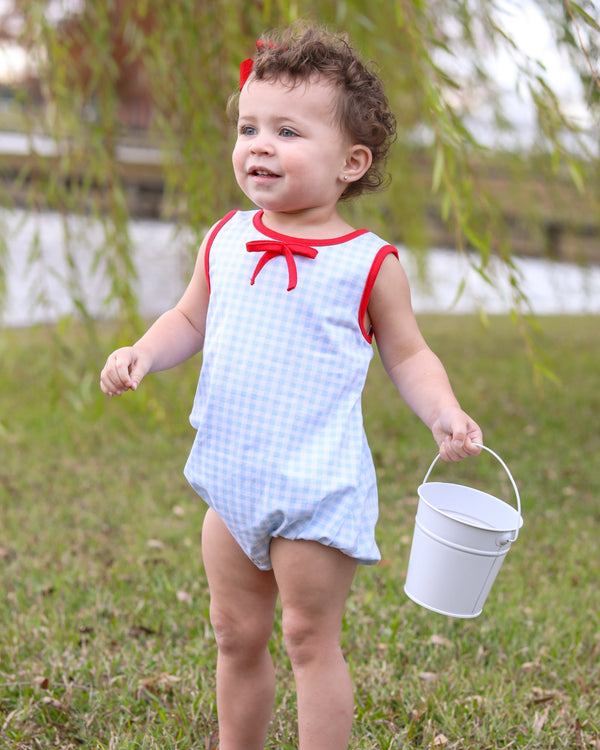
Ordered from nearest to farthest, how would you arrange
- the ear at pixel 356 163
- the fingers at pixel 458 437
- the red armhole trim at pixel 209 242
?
the fingers at pixel 458 437 < the ear at pixel 356 163 < the red armhole trim at pixel 209 242

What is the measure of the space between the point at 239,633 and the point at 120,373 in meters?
0.56

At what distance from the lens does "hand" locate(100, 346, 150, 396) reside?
166 centimetres

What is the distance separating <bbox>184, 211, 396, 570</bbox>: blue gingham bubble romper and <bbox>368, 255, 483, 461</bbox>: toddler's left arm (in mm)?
43

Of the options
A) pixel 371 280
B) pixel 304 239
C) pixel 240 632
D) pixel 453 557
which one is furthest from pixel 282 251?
pixel 240 632

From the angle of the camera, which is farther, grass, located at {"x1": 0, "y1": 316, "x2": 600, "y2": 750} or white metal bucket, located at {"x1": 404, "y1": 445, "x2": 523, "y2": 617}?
grass, located at {"x1": 0, "y1": 316, "x2": 600, "y2": 750}

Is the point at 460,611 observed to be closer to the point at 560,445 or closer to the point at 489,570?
the point at 489,570

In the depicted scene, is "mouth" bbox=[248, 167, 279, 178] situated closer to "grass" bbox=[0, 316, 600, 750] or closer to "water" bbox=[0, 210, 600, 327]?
"water" bbox=[0, 210, 600, 327]

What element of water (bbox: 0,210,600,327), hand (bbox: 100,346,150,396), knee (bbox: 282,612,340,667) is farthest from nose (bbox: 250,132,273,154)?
water (bbox: 0,210,600,327)

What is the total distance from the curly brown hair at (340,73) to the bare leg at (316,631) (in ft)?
2.54

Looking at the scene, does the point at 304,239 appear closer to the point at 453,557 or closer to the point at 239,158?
the point at 239,158

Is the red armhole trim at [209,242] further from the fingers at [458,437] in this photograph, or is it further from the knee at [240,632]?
the knee at [240,632]

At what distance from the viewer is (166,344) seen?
1.83 m

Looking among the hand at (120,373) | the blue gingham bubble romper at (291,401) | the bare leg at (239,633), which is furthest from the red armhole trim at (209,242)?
the bare leg at (239,633)

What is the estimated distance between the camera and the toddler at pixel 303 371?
1622 millimetres
